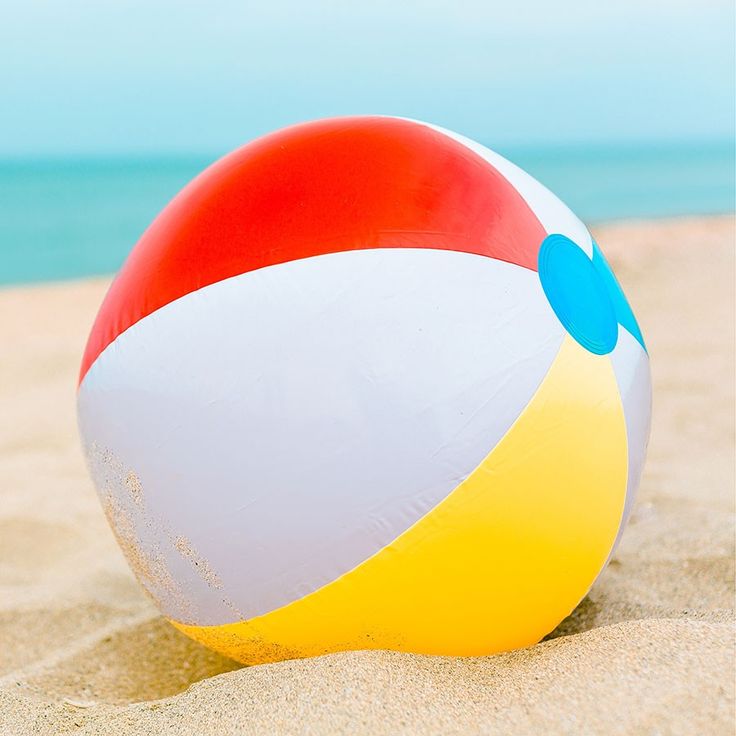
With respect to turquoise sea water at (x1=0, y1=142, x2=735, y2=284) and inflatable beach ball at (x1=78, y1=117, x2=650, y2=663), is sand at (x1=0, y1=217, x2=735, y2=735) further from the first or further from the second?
turquoise sea water at (x1=0, y1=142, x2=735, y2=284)

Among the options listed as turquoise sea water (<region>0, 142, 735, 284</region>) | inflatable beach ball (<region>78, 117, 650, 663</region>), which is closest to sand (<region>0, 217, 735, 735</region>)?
inflatable beach ball (<region>78, 117, 650, 663</region>)

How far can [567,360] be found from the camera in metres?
2.18

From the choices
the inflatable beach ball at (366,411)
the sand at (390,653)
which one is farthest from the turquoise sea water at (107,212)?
the inflatable beach ball at (366,411)

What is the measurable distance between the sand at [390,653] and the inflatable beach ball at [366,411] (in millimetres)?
152

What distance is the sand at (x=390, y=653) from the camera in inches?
76.0

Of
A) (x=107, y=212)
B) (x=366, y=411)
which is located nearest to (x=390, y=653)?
(x=366, y=411)

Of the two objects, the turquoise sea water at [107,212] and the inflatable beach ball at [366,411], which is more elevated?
the inflatable beach ball at [366,411]

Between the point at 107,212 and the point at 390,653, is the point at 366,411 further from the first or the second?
the point at 107,212

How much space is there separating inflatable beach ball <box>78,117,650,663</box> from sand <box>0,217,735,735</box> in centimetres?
15

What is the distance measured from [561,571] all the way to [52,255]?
52.1 ft

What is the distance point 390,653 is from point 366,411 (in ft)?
1.90

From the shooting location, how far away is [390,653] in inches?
84.0

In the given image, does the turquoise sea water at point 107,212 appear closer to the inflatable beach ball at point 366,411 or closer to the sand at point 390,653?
the sand at point 390,653

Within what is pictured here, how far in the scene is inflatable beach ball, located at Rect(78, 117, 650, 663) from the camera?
2035 millimetres
